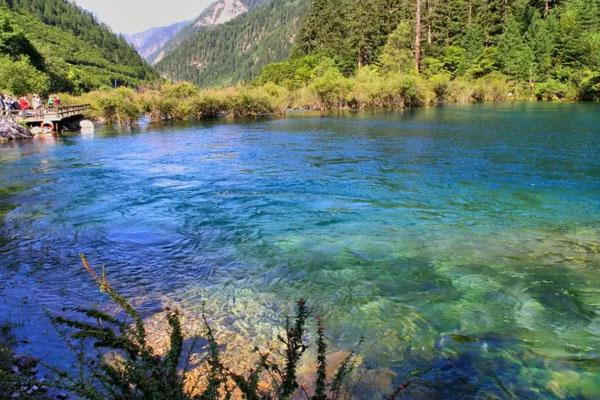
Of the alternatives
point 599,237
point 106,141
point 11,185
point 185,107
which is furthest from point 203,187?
point 185,107

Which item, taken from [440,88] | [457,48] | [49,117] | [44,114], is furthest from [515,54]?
[44,114]

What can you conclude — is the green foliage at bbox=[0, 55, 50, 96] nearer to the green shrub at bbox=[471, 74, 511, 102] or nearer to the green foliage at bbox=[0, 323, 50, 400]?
the green foliage at bbox=[0, 323, 50, 400]

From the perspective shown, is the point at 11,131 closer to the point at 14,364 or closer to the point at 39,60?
the point at 14,364

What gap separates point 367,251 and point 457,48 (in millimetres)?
85823

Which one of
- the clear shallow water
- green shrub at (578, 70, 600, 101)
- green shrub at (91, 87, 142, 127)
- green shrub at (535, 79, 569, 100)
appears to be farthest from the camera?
green shrub at (535, 79, 569, 100)

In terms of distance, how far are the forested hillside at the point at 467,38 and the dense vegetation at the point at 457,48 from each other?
0.15 metres

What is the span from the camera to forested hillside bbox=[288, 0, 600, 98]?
2773 inches

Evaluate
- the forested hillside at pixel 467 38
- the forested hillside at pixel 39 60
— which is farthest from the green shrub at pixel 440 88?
the forested hillside at pixel 39 60

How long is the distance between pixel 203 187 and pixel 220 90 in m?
40.9

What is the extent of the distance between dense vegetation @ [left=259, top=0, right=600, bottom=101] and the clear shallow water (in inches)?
1705

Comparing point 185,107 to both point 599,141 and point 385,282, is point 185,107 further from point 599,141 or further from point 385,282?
point 385,282

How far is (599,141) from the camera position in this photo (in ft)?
84.5

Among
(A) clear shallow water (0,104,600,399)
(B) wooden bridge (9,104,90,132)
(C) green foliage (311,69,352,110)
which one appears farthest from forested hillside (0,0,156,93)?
(A) clear shallow water (0,104,600,399)

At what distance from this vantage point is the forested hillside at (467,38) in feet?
231
